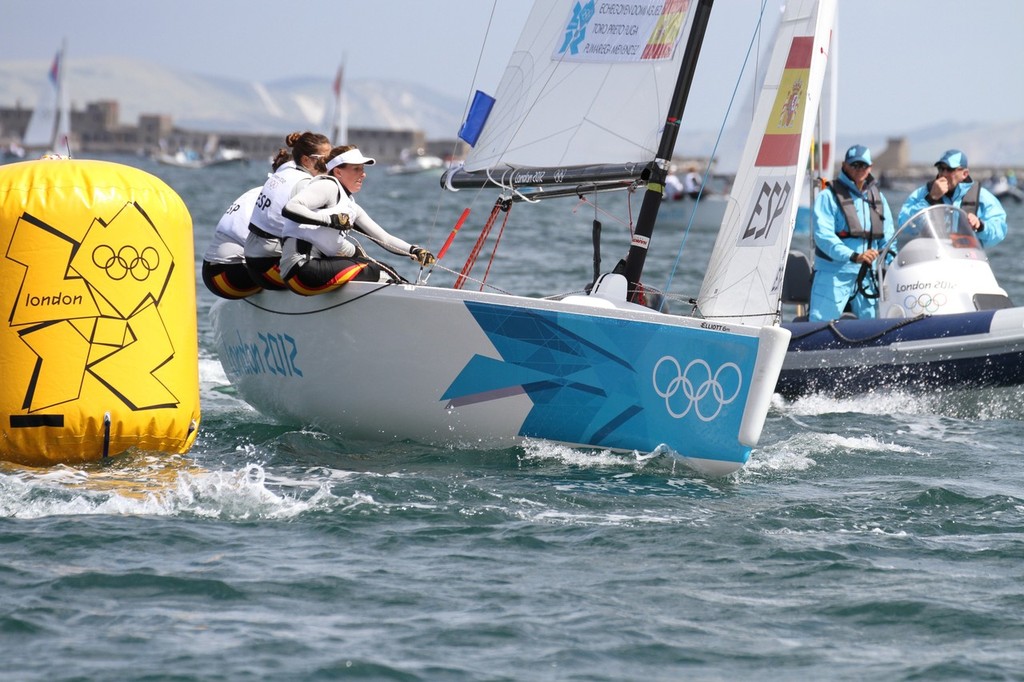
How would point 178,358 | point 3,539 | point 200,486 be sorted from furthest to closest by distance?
point 178,358
point 200,486
point 3,539

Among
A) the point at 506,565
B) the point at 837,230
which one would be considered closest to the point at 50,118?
the point at 837,230

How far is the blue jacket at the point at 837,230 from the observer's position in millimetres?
8969

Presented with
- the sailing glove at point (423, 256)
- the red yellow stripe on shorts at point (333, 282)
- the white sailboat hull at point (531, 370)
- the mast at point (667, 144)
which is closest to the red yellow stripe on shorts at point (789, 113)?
the mast at point (667, 144)

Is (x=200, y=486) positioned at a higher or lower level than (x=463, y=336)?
lower

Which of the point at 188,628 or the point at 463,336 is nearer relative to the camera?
the point at 188,628

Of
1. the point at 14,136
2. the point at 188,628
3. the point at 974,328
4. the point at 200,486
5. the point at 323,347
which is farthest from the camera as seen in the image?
the point at 14,136

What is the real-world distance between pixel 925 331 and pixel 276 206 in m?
3.85

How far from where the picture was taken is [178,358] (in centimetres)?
592

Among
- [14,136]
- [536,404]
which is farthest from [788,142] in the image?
[14,136]

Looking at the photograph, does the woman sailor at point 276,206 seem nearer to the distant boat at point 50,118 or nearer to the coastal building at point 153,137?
the distant boat at point 50,118

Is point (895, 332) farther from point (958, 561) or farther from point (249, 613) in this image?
point (249, 613)

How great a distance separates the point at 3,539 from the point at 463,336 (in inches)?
86.3

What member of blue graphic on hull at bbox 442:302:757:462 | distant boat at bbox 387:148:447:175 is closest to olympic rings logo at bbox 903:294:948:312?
blue graphic on hull at bbox 442:302:757:462

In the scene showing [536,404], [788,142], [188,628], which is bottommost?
[188,628]
